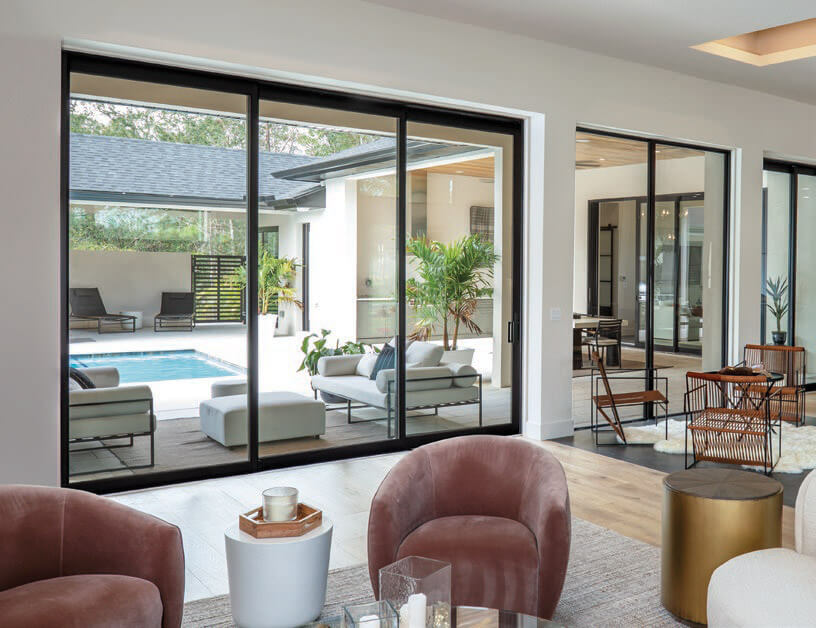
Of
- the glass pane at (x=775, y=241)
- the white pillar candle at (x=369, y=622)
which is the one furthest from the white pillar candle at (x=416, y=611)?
the glass pane at (x=775, y=241)

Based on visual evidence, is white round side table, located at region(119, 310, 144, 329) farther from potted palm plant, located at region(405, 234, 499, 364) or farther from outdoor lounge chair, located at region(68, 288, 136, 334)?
potted palm plant, located at region(405, 234, 499, 364)

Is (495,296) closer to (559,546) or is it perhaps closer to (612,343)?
(612,343)

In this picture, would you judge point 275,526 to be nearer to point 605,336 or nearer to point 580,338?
point 580,338

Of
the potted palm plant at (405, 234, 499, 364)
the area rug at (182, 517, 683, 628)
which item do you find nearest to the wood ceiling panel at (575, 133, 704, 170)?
the potted palm plant at (405, 234, 499, 364)

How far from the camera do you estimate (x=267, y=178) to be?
17.5ft

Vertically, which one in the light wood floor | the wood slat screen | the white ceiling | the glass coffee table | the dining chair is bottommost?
the light wood floor

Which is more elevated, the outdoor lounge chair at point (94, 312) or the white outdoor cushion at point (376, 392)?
the outdoor lounge chair at point (94, 312)

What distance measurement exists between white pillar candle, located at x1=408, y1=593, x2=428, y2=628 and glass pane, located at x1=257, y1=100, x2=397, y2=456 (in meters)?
3.53

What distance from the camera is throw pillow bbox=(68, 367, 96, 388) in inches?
185

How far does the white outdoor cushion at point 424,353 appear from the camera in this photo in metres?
6.07

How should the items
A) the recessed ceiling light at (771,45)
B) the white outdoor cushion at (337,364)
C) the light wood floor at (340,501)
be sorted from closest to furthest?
the light wood floor at (340,501) < the white outdoor cushion at (337,364) < the recessed ceiling light at (771,45)

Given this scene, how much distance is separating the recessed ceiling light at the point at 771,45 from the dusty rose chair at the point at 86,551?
595 cm

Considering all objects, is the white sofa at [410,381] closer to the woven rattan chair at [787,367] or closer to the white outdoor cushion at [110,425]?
the white outdoor cushion at [110,425]

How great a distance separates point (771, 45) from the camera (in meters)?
6.87
